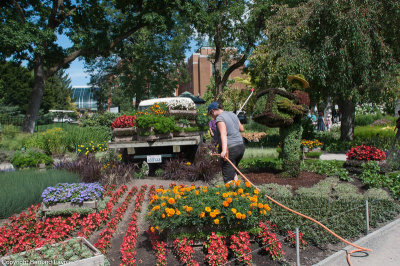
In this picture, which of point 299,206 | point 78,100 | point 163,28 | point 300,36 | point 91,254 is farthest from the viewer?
point 78,100

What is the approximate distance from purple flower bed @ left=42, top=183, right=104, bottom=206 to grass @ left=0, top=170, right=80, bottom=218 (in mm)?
551

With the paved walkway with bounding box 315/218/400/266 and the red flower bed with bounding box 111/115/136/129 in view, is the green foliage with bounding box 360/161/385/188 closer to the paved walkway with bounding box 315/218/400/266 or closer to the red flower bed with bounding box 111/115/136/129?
the paved walkway with bounding box 315/218/400/266

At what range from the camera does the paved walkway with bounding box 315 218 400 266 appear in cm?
386

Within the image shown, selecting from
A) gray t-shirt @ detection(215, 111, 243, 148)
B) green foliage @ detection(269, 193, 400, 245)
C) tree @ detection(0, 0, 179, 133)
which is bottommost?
green foliage @ detection(269, 193, 400, 245)

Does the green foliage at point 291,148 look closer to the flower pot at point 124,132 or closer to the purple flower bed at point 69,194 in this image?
the flower pot at point 124,132

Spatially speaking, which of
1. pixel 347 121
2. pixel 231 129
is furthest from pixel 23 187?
pixel 347 121

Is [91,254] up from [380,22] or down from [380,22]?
down

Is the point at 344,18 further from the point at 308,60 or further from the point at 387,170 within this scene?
the point at 387,170

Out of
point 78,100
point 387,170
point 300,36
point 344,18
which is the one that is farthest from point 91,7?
point 78,100

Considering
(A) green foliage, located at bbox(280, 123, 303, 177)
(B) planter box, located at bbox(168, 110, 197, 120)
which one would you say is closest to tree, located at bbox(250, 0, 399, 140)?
(A) green foliage, located at bbox(280, 123, 303, 177)

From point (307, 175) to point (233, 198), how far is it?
4608 mm

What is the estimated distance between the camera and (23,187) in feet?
19.0

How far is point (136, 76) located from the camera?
28438 mm

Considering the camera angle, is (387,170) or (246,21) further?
(246,21)
